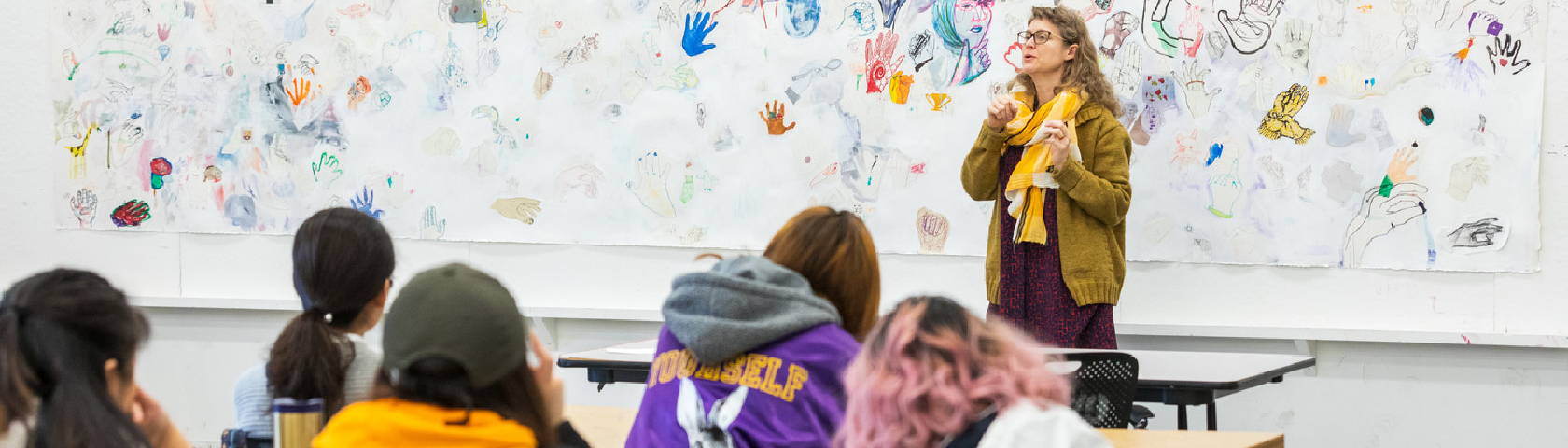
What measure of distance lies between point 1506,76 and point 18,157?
4.90 metres

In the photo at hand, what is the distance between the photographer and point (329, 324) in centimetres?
183

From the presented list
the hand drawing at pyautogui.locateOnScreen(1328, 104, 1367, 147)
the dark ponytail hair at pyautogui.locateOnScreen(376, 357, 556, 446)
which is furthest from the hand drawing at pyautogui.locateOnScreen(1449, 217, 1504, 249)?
the dark ponytail hair at pyautogui.locateOnScreen(376, 357, 556, 446)

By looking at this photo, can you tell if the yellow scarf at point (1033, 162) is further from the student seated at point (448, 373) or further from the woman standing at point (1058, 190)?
the student seated at point (448, 373)

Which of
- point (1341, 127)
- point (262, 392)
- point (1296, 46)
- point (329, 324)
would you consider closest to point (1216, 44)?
point (1296, 46)

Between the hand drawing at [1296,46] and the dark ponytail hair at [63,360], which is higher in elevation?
the hand drawing at [1296,46]

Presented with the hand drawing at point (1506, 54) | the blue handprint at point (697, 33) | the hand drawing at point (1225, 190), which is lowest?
the hand drawing at point (1225, 190)

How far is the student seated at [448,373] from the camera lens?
4.18ft

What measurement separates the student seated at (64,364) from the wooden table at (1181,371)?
58.3 inches

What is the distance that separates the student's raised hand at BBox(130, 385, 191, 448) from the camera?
1.52 meters

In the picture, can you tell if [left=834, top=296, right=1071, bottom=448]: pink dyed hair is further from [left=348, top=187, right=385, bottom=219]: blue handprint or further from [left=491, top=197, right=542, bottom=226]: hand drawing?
[left=348, top=187, right=385, bottom=219]: blue handprint

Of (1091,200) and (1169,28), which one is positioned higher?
(1169,28)

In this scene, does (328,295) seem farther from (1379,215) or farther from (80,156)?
(80,156)

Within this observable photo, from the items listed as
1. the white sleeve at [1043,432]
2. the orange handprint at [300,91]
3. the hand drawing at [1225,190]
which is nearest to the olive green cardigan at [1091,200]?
the hand drawing at [1225,190]

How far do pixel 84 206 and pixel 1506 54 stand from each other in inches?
184
